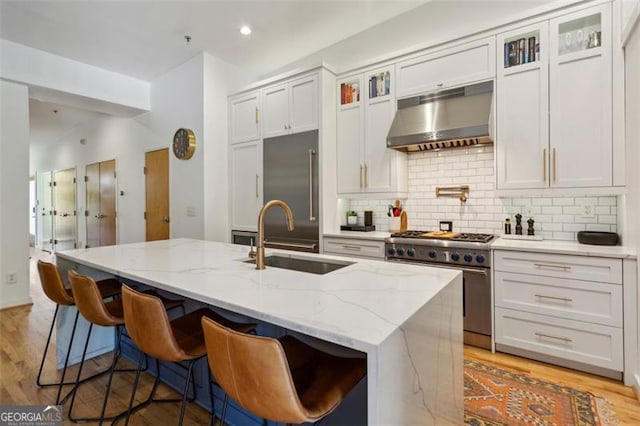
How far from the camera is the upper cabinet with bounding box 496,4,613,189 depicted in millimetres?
2289

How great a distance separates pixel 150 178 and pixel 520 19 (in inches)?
200

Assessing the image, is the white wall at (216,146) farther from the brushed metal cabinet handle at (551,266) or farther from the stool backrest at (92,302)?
the brushed metal cabinet handle at (551,266)

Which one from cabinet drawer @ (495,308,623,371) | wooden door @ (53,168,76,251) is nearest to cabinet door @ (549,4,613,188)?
cabinet drawer @ (495,308,623,371)

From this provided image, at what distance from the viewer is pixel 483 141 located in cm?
290

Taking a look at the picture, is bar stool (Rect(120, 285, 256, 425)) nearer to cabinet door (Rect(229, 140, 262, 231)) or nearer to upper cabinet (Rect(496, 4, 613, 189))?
upper cabinet (Rect(496, 4, 613, 189))

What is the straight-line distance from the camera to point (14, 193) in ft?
13.3

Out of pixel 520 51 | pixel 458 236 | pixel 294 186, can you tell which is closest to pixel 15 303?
pixel 294 186

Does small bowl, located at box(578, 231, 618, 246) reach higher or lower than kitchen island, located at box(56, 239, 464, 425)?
higher

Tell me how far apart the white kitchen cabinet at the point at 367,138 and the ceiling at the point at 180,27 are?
2.42 feet

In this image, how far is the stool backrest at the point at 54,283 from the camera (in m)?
2.07

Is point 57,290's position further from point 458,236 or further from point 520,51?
point 520,51

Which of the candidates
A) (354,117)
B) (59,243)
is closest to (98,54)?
(354,117)

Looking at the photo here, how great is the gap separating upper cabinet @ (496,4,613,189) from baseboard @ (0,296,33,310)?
558 cm

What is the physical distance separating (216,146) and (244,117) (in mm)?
539
